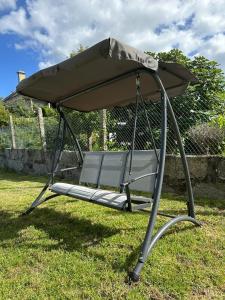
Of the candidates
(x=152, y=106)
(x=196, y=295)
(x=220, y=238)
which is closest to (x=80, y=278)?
(x=196, y=295)

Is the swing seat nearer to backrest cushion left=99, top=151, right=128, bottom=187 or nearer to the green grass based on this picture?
backrest cushion left=99, top=151, right=128, bottom=187

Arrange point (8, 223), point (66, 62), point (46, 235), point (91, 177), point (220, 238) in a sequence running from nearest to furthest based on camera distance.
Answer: point (66, 62)
point (220, 238)
point (46, 235)
point (8, 223)
point (91, 177)

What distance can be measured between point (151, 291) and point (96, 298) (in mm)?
427

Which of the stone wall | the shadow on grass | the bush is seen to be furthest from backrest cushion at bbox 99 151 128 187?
the bush

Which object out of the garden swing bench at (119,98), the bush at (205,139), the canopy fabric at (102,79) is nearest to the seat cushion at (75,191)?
the garden swing bench at (119,98)

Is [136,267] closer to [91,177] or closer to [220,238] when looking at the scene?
[220,238]

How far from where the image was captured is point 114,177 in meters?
4.13

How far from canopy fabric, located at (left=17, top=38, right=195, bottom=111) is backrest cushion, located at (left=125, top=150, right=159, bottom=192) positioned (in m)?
0.94

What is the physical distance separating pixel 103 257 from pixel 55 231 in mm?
1008

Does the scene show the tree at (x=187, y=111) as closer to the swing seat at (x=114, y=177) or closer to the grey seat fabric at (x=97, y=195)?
the swing seat at (x=114, y=177)

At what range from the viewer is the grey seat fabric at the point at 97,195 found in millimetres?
3069

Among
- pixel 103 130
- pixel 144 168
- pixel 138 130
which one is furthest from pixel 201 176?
pixel 103 130

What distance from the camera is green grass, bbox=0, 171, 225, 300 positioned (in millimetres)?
2303

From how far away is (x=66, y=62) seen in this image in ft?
9.50
